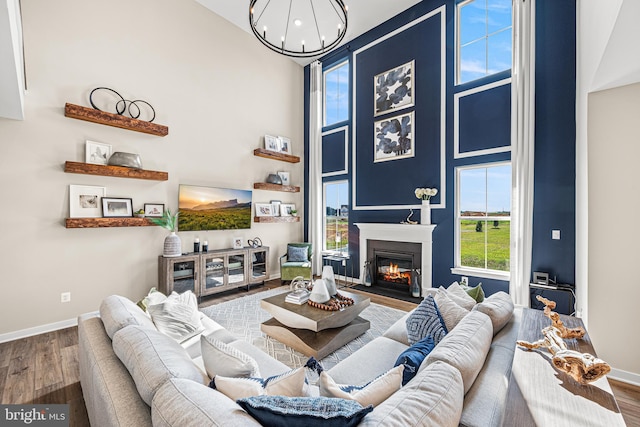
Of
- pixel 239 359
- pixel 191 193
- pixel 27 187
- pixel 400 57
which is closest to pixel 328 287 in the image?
pixel 239 359

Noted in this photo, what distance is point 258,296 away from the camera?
4.50m

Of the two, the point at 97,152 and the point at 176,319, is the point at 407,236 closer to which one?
the point at 176,319

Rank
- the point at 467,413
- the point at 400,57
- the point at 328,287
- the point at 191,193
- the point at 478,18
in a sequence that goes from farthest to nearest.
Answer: the point at 400,57
the point at 191,193
the point at 478,18
the point at 328,287
the point at 467,413

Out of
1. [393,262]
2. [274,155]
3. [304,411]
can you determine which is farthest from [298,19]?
[304,411]

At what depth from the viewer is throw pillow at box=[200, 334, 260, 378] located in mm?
1233

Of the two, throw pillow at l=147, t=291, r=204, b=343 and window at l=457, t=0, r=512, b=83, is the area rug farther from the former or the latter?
window at l=457, t=0, r=512, b=83

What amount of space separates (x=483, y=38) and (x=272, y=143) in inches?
154

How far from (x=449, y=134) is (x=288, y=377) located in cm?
427

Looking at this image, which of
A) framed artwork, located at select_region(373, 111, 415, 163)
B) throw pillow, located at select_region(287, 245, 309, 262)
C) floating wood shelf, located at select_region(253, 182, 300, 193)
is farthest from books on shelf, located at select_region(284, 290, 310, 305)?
framed artwork, located at select_region(373, 111, 415, 163)

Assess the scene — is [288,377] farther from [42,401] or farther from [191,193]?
[191,193]

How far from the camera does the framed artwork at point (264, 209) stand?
5440mm

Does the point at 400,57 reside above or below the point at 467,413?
above

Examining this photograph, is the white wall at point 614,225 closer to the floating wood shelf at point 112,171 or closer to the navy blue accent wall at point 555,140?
the navy blue accent wall at point 555,140

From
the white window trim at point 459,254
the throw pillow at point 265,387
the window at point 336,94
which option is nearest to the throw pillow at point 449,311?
the throw pillow at point 265,387
